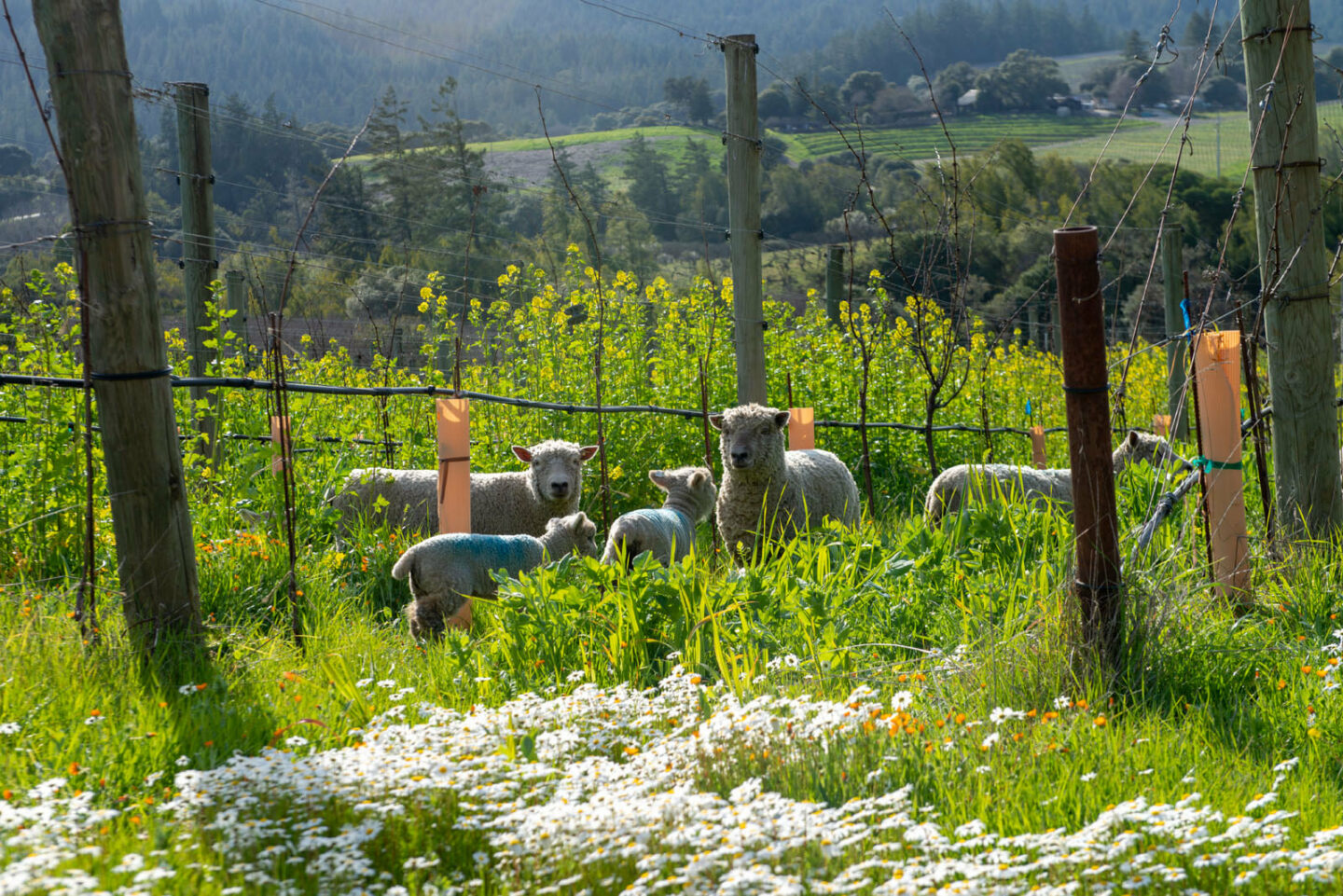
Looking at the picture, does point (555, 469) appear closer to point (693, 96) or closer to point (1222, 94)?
point (693, 96)

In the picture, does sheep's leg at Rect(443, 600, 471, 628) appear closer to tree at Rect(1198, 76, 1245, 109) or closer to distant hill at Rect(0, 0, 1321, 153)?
distant hill at Rect(0, 0, 1321, 153)

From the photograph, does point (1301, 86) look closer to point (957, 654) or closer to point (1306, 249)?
point (1306, 249)

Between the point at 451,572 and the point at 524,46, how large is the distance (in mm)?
153248

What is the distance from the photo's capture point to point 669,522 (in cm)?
600

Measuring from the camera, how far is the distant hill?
358 ft

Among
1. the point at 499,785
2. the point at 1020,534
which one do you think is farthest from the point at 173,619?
the point at 1020,534

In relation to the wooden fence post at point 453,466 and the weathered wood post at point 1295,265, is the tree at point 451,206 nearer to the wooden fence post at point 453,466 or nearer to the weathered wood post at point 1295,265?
the wooden fence post at point 453,466

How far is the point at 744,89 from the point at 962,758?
6293mm

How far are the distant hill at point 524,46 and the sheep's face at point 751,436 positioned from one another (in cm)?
8148

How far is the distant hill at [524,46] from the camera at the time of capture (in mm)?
109125

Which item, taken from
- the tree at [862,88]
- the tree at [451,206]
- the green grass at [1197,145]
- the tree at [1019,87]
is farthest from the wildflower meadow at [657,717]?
the tree at [1019,87]

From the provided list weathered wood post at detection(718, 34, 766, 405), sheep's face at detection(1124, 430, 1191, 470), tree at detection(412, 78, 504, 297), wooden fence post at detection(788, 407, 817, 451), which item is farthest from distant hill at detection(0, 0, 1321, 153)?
sheep's face at detection(1124, 430, 1191, 470)

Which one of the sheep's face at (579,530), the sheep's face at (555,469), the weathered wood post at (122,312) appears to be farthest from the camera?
the sheep's face at (555,469)

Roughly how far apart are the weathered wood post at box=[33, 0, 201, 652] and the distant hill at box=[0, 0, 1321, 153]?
269 feet
